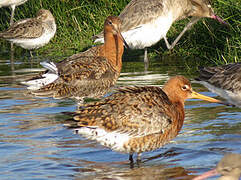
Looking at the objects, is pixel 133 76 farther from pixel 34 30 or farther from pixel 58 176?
pixel 58 176

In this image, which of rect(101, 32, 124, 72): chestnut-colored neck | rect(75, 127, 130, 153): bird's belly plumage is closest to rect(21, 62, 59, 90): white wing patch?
rect(101, 32, 124, 72): chestnut-colored neck

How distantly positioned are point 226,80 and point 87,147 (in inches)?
107

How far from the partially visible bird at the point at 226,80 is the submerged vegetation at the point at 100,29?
233cm

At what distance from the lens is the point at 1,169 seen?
6.98 metres

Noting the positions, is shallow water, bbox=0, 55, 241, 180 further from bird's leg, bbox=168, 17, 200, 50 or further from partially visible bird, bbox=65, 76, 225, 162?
bird's leg, bbox=168, 17, 200, 50

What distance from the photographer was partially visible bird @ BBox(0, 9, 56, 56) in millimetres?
16016

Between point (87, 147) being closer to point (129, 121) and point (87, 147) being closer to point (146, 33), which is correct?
point (129, 121)

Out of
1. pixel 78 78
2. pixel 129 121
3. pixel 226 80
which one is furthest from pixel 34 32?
pixel 129 121

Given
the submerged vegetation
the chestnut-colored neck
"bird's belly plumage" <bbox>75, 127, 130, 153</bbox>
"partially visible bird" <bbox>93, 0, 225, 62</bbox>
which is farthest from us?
"partially visible bird" <bbox>93, 0, 225, 62</bbox>

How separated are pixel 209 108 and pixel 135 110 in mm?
3279

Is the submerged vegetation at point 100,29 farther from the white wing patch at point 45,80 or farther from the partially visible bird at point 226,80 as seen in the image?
the white wing patch at point 45,80

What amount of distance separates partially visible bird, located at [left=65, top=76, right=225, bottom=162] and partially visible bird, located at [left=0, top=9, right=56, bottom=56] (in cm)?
931

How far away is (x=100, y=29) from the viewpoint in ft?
52.8

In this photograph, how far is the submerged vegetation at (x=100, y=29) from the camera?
516 inches
